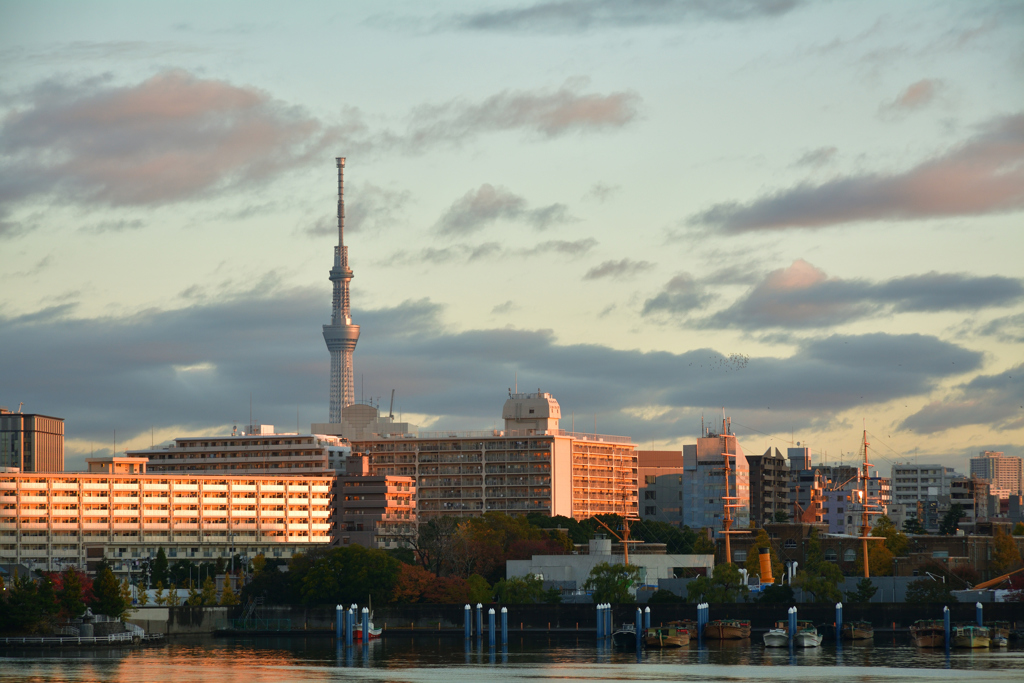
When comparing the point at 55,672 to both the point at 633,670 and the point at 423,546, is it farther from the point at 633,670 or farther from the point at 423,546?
the point at 423,546

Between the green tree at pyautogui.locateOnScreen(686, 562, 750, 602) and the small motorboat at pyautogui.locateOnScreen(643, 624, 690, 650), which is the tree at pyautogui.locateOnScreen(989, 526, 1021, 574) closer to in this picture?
the green tree at pyautogui.locateOnScreen(686, 562, 750, 602)

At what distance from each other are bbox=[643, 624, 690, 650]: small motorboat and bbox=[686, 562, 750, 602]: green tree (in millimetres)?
11150

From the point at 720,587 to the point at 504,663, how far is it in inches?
1496

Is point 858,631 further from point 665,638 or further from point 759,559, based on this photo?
point 759,559

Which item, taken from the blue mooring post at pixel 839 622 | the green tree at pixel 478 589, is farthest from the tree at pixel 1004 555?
the green tree at pixel 478 589

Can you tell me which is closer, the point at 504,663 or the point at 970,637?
the point at 504,663

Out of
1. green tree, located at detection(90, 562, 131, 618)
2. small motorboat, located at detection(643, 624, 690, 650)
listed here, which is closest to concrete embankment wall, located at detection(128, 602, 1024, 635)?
green tree, located at detection(90, 562, 131, 618)

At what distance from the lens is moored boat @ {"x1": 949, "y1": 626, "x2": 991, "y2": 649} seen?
126 metres

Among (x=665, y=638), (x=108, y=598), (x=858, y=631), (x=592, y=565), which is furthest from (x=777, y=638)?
(x=108, y=598)

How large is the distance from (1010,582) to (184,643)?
79209 millimetres

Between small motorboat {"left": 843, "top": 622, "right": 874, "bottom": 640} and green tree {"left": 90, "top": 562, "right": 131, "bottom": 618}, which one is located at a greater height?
green tree {"left": 90, "top": 562, "right": 131, "bottom": 618}

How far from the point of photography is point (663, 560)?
167750mm

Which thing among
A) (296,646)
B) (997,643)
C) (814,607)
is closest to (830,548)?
(814,607)

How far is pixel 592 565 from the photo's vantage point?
161 metres
